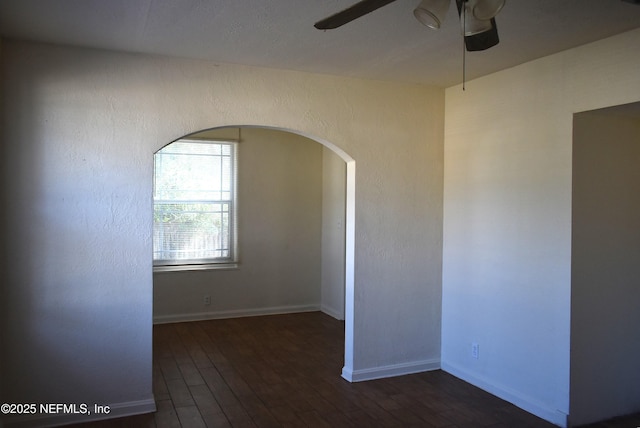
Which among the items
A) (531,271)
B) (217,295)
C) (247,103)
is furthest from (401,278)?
(217,295)

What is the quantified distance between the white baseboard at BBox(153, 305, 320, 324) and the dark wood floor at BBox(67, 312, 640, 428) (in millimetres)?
667

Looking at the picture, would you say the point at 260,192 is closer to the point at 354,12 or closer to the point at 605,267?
the point at 605,267

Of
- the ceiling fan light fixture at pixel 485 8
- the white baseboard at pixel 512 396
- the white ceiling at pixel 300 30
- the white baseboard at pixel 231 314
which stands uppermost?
the white ceiling at pixel 300 30

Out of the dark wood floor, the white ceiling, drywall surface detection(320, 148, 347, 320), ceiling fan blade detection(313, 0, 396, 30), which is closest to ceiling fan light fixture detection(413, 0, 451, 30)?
ceiling fan blade detection(313, 0, 396, 30)

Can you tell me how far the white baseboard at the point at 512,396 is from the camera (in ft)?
11.7

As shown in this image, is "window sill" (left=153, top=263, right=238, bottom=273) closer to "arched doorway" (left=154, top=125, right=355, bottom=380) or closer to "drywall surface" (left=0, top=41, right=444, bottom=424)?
"arched doorway" (left=154, top=125, right=355, bottom=380)

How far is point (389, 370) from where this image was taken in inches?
178

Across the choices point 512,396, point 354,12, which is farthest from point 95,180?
point 512,396

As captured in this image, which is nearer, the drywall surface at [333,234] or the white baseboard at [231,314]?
the white baseboard at [231,314]

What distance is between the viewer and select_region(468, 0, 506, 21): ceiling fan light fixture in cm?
184

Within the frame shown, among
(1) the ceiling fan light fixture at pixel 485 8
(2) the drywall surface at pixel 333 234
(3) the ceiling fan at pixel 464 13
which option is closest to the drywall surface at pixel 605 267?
(3) the ceiling fan at pixel 464 13

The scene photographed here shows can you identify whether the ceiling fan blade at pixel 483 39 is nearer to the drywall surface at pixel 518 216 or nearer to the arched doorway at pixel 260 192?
the drywall surface at pixel 518 216

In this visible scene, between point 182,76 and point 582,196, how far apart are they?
9.42 ft

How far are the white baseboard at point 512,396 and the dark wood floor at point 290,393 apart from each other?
58mm
